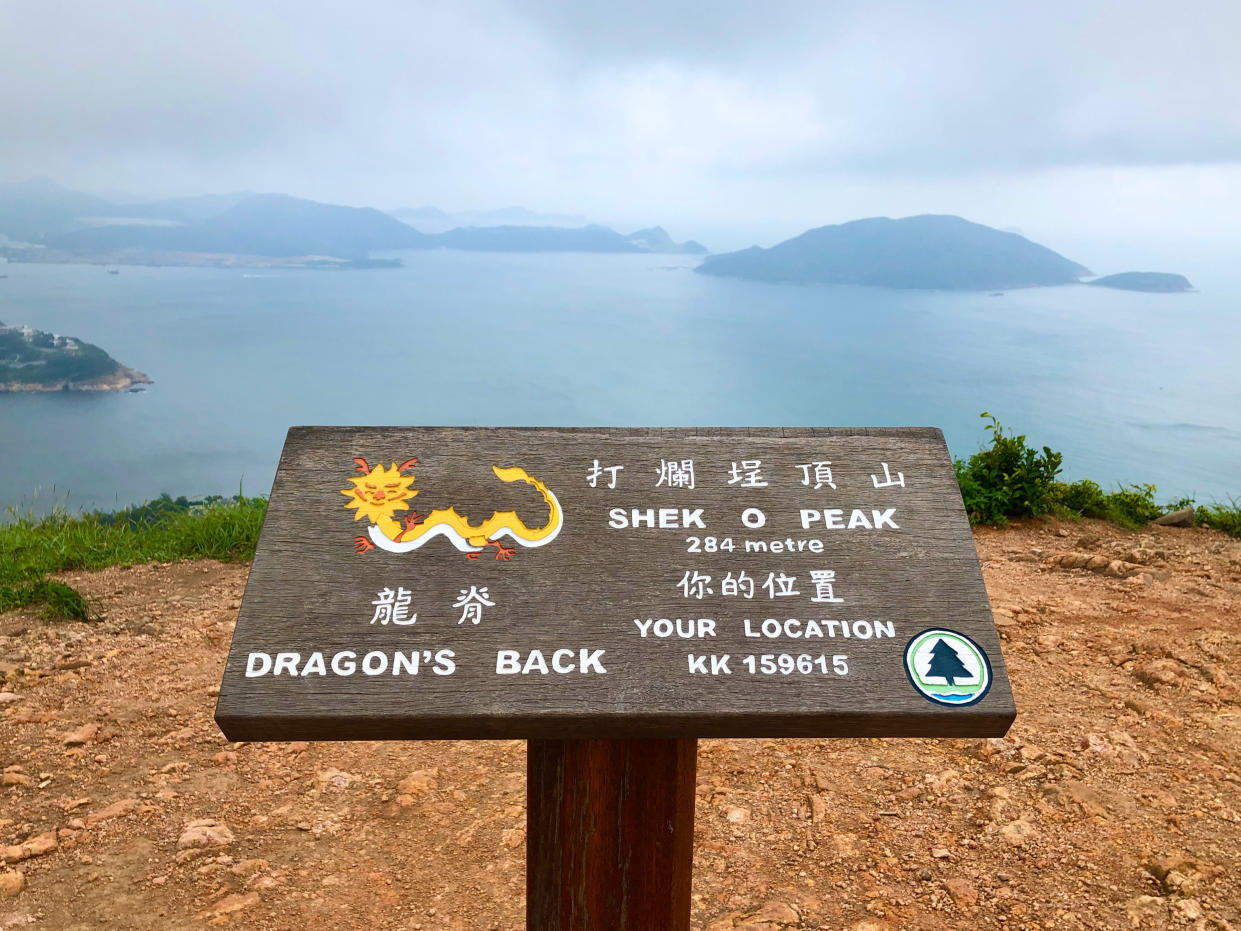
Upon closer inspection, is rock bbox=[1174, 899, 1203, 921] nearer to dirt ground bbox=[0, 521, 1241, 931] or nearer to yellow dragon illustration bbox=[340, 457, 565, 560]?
dirt ground bbox=[0, 521, 1241, 931]

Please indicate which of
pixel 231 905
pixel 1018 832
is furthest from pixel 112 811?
pixel 1018 832

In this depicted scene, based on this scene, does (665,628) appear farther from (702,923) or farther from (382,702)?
(702,923)

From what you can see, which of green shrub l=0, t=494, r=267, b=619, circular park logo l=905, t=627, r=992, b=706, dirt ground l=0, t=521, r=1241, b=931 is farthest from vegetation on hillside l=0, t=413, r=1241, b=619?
circular park logo l=905, t=627, r=992, b=706

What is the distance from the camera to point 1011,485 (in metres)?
5.59

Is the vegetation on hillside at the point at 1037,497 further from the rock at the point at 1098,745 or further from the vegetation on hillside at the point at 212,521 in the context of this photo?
the rock at the point at 1098,745

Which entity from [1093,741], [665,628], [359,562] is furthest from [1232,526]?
[359,562]

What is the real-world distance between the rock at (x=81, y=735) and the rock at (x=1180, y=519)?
5.58 m

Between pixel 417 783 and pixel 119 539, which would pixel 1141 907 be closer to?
pixel 417 783

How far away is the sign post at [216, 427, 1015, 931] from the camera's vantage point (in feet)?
5.63

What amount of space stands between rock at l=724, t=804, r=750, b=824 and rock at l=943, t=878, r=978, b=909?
616 millimetres

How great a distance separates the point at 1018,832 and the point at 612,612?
6.05 feet

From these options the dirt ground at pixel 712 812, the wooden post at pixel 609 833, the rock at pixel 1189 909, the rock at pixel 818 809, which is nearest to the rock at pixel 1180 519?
the dirt ground at pixel 712 812

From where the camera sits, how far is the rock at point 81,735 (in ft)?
11.0

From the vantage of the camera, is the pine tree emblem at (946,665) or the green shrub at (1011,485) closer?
the pine tree emblem at (946,665)
